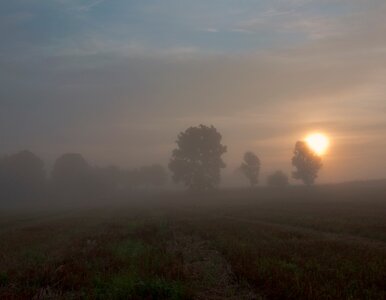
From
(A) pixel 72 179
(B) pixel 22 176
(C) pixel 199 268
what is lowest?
Result: (C) pixel 199 268

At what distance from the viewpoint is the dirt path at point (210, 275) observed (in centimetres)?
1090

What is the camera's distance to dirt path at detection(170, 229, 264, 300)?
10.9 meters

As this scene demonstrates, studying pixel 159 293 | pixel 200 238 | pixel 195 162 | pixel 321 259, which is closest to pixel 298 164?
pixel 195 162

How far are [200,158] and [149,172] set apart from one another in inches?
3324

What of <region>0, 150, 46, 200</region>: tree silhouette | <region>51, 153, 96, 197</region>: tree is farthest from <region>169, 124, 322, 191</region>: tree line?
<region>0, 150, 46, 200</region>: tree silhouette

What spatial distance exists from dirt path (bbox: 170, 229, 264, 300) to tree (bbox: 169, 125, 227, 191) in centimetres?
6977

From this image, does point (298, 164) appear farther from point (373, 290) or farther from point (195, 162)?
point (373, 290)

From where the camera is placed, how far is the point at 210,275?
13.2 m

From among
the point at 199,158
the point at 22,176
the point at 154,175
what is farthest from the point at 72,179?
the point at 199,158

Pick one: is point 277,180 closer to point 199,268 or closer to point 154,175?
point 154,175

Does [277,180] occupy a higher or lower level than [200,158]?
lower

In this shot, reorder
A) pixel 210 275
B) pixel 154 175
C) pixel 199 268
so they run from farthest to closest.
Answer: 1. pixel 154 175
2. pixel 199 268
3. pixel 210 275

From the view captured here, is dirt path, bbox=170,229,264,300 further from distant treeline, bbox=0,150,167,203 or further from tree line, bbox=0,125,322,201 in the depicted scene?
distant treeline, bbox=0,150,167,203

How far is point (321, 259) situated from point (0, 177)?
122m
